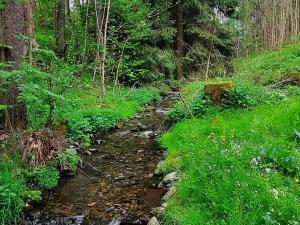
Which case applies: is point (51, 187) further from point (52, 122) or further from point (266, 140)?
point (266, 140)

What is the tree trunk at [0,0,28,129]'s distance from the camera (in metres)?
6.82

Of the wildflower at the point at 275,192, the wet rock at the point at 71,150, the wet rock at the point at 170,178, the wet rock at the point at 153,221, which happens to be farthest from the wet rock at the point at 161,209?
the wet rock at the point at 71,150

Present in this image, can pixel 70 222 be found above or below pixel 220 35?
below

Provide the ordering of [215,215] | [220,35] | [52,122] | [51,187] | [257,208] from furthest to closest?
[220,35] < [52,122] < [51,187] < [215,215] < [257,208]

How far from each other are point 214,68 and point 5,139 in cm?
1676

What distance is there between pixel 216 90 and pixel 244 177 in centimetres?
482

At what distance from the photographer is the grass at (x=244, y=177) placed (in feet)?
12.5

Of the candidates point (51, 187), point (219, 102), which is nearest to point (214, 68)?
point (219, 102)

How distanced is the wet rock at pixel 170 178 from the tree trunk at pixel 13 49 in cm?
291

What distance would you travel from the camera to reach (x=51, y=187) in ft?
19.9

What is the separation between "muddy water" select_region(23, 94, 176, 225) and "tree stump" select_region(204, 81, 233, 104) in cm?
184

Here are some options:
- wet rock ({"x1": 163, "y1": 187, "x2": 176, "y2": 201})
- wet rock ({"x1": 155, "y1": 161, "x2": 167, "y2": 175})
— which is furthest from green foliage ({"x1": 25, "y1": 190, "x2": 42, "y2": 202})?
wet rock ({"x1": 155, "y1": 161, "x2": 167, "y2": 175})

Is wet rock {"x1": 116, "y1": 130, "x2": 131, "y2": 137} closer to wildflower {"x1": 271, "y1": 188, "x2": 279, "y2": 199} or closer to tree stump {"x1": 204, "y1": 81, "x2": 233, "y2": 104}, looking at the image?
tree stump {"x1": 204, "y1": 81, "x2": 233, "y2": 104}

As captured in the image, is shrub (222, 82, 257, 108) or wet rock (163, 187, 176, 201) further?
shrub (222, 82, 257, 108)
